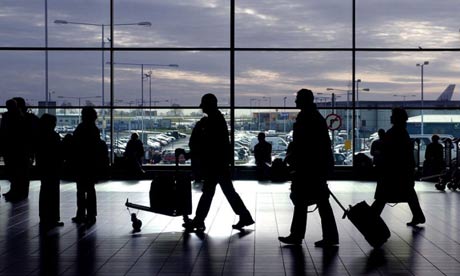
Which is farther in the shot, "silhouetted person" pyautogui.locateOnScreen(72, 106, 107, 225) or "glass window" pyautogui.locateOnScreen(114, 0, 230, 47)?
"glass window" pyautogui.locateOnScreen(114, 0, 230, 47)

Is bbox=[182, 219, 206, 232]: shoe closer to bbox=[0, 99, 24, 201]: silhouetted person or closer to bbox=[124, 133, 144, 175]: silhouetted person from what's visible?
bbox=[0, 99, 24, 201]: silhouetted person

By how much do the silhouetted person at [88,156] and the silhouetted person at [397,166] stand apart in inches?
129

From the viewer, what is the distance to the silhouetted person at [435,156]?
57.6 ft

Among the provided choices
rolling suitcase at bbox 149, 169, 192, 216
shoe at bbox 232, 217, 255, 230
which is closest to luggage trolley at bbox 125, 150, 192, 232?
rolling suitcase at bbox 149, 169, 192, 216

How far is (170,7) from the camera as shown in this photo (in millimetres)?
20250

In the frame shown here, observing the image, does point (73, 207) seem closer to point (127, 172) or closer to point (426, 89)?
point (127, 172)

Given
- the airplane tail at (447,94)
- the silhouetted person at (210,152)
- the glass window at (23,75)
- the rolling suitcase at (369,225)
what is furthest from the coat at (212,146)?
the airplane tail at (447,94)

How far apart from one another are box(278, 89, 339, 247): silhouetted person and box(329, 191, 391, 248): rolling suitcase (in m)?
0.24

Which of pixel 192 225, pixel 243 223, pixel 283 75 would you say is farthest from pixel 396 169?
pixel 283 75

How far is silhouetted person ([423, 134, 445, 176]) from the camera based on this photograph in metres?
17.5

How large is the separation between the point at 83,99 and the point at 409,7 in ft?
26.1

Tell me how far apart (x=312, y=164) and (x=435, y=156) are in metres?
10.1

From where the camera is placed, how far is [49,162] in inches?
383

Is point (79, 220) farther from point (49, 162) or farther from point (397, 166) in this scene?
point (397, 166)
